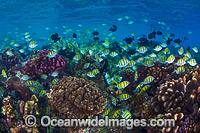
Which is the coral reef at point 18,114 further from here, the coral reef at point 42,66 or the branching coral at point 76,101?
the coral reef at point 42,66

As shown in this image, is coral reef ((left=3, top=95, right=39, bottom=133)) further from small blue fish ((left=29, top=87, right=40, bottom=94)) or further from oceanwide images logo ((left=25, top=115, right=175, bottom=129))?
small blue fish ((left=29, top=87, right=40, bottom=94))

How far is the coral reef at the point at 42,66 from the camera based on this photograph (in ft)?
21.6

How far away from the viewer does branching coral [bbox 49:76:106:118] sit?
441cm

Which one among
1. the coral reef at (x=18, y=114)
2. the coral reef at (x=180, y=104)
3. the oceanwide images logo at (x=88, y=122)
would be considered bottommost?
the oceanwide images logo at (x=88, y=122)

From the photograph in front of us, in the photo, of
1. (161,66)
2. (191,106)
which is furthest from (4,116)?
(161,66)

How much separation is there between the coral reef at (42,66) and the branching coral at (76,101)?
1.95 meters

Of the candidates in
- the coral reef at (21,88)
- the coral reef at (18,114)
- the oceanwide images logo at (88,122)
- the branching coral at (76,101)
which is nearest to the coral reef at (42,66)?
the coral reef at (21,88)

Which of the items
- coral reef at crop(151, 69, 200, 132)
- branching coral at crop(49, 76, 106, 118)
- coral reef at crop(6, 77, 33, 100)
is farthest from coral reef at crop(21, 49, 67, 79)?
coral reef at crop(151, 69, 200, 132)

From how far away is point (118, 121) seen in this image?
15.4ft

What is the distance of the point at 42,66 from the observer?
6586mm

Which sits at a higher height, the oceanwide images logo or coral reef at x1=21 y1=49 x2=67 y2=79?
coral reef at x1=21 y1=49 x2=67 y2=79

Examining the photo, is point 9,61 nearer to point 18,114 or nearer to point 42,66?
point 42,66

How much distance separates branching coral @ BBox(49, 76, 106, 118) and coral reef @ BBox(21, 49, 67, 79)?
6.41 feet

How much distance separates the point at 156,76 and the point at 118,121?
2663 mm
